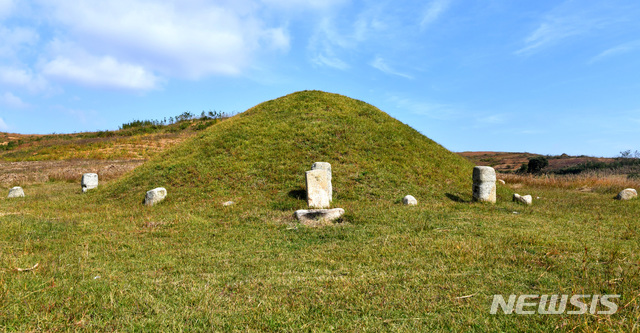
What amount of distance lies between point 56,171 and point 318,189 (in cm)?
2625

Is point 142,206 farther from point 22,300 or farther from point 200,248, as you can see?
point 22,300

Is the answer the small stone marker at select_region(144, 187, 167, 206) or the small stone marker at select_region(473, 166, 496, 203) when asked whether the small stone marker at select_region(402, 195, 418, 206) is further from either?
the small stone marker at select_region(144, 187, 167, 206)

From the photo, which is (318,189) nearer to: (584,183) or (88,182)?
(88,182)

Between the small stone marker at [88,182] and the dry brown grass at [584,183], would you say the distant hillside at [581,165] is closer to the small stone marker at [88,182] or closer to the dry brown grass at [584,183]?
the dry brown grass at [584,183]

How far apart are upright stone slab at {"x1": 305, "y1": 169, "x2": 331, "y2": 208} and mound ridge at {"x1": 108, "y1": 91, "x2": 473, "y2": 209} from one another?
1.73 feet

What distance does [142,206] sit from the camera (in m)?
13.6

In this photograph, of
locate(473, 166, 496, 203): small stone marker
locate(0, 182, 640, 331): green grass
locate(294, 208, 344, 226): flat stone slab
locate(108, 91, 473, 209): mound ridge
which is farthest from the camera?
locate(108, 91, 473, 209): mound ridge

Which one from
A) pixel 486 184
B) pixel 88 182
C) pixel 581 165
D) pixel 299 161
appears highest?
pixel 299 161

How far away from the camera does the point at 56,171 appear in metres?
27.7

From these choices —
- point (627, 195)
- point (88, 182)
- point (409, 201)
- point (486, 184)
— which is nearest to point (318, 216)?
point (409, 201)

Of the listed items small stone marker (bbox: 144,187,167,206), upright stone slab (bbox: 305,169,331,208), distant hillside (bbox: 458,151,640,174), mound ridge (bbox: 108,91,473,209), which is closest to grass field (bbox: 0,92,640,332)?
mound ridge (bbox: 108,91,473,209)

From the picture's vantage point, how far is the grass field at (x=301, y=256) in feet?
14.2

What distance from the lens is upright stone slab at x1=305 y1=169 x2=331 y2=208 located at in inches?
485

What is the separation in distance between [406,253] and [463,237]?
2113mm
